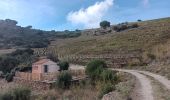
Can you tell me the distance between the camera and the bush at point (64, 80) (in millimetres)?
44250

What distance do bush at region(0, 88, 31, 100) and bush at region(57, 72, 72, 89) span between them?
6.25 meters

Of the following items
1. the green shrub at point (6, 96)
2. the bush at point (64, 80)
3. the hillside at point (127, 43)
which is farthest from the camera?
the hillside at point (127, 43)

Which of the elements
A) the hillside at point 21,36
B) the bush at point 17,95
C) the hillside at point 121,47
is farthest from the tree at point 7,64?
the hillside at point 21,36

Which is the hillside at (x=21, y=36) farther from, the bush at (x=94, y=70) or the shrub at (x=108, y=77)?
the shrub at (x=108, y=77)

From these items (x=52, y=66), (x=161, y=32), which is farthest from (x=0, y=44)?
(x=52, y=66)

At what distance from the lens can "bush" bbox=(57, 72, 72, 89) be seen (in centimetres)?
4425

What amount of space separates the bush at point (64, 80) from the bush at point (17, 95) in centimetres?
625

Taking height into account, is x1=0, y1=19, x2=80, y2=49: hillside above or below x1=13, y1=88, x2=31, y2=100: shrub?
above

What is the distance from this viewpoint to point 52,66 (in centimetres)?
6325

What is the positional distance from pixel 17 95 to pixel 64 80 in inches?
341

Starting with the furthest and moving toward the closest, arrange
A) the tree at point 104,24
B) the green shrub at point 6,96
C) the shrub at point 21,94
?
the tree at point 104,24 < the shrub at point 21,94 < the green shrub at point 6,96

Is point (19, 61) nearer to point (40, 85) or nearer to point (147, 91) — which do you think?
point (40, 85)

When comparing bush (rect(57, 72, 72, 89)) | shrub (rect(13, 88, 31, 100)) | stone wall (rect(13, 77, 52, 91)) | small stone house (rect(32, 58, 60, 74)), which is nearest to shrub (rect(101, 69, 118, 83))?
bush (rect(57, 72, 72, 89))

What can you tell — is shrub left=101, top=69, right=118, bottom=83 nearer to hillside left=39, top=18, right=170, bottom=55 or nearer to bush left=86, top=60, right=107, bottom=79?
bush left=86, top=60, right=107, bottom=79
